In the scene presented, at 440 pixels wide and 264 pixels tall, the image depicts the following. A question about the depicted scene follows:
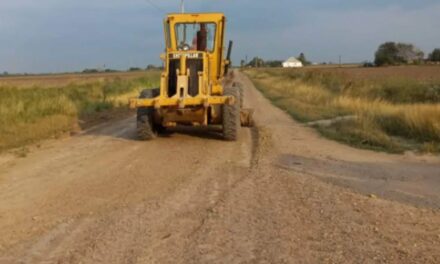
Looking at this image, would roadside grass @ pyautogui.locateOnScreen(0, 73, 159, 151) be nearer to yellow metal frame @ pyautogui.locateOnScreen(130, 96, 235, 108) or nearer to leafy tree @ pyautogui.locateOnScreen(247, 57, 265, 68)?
yellow metal frame @ pyautogui.locateOnScreen(130, 96, 235, 108)

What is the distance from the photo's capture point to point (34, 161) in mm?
11953

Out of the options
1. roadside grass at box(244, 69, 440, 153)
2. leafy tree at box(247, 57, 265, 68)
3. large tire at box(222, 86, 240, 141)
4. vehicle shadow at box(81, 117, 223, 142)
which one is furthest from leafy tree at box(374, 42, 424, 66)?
large tire at box(222, 86, 240, 141)

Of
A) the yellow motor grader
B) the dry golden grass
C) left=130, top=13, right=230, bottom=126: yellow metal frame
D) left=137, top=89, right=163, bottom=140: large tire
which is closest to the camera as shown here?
left=130, top=13, right=230, bottom=126: yellow metal frame

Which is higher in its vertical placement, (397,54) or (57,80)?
(397,54)

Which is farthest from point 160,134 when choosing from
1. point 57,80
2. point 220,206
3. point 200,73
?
point 57,80

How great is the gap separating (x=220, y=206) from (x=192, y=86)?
276 inches

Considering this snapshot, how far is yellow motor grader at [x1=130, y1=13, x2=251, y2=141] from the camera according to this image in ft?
44.7

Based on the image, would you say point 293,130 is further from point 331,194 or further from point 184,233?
point 184,233

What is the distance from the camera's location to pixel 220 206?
300 inches

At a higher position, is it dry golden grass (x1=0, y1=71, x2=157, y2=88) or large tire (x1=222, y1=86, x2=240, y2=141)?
dry golden grass (x1=0, y1=71, x2=157, y2=88)

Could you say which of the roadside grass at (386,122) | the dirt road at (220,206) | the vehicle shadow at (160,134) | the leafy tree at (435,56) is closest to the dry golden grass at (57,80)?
the vehicle shadow at (160,134)

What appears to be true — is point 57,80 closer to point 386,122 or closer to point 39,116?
point 39,116

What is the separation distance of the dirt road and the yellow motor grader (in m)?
1.07

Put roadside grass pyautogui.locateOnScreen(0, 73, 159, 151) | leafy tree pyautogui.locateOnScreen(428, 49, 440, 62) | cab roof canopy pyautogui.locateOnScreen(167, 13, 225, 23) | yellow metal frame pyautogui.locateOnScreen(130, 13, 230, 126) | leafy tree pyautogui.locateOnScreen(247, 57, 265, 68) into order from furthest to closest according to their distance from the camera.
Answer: leafy tree pyautogui.locateOnScreen(247, 57, 265, 68) → leafy tree pyautogui.locateOnScreen(428, 49, 440, 62) → roadside grass pyautogui.locateOnScreen(0, 73, 159, 151) → cab roof canopy pyautogui.locateOnScreen(167, 13, 225, 23) → yellow metal frame pyautogui.locateOnScreen(130, 13, 230, 126)
